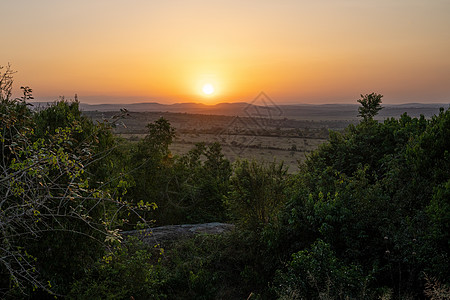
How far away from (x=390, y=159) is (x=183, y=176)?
10771mm

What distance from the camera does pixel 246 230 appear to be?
33.7 feet

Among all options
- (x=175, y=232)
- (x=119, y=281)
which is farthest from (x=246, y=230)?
(x=119, y=281)

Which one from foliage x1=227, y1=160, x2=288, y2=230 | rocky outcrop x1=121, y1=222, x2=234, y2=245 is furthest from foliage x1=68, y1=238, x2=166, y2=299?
foliage x1=227, y1=160, x2=288, y2=230

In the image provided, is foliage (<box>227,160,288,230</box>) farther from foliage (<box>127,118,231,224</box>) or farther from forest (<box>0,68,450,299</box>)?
foliage (<box>127,118,231,224</box>)

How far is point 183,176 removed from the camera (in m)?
18.6

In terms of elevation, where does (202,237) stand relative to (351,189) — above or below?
below

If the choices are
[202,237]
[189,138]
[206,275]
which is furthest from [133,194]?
[189,138]

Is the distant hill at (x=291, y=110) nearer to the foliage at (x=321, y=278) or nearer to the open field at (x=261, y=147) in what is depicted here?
the open field at (x=261, y=147)

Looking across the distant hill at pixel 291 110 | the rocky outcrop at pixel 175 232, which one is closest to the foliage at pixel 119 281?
the rocky outcrop at pixel 175 232

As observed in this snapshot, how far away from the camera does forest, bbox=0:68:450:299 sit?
6.13 m

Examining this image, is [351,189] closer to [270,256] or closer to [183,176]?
[270,256]

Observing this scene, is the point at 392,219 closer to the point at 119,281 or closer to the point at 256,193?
the point at 256,193

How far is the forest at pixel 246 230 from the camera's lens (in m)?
6.13

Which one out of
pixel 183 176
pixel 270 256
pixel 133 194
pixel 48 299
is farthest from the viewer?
pixel 183 176
